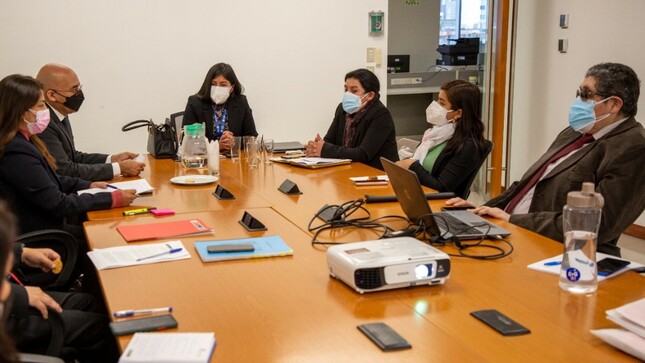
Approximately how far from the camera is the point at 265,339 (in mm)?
1585

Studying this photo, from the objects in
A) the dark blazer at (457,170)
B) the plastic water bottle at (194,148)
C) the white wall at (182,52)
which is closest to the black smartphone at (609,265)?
the dark blazer at (457,170)

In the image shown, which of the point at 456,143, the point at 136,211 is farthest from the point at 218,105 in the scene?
the point at 136,211

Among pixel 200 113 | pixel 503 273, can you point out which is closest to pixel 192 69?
pixel 200 113

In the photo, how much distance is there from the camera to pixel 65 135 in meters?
3.79

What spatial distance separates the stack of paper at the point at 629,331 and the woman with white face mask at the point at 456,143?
1.95 metres

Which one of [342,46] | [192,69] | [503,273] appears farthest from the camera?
[342,46]

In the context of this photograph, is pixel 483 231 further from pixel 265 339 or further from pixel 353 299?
pixel 265 339

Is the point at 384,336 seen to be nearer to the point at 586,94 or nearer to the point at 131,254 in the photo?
the point at 131,254

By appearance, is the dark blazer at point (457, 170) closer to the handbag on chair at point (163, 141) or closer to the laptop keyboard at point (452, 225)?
the laptop keyboard at point (452, 225)

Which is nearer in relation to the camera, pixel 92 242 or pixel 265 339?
pixel 265 339

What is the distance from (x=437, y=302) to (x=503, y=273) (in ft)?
1.04

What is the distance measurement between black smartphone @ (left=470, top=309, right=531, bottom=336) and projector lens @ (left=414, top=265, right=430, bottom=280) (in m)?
0.20

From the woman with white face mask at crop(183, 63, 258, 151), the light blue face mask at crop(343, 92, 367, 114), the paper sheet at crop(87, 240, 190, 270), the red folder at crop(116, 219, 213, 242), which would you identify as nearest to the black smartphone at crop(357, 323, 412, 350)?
the paper sheet at crop(87, 240, 190, 270)

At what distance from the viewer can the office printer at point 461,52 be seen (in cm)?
678
